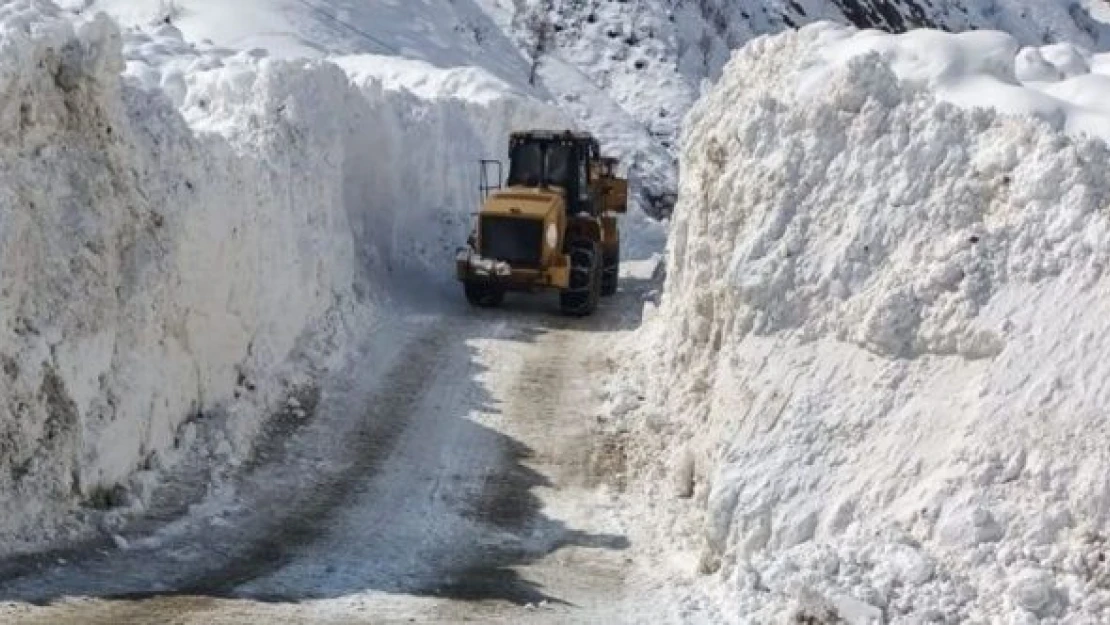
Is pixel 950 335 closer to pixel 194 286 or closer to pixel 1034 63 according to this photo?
pixel 1034 63

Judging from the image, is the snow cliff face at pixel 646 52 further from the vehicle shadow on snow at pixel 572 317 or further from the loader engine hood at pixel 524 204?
the loader engine hood at pixel 524 204

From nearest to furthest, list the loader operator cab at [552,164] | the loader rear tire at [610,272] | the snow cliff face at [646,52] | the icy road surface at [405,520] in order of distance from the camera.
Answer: the icy road surface at [405,520] < the loader operator cab at [552,164] < the loader rear tire at [610,272] < the snow cliff face at [646,52]

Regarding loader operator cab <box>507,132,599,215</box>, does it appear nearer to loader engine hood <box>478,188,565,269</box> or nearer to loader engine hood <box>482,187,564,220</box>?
loader engine hood <box>482,187,564,220</box>

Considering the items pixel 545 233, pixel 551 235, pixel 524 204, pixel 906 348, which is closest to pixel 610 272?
pixel 551 235

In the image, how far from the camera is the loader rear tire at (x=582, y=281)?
71.3ft

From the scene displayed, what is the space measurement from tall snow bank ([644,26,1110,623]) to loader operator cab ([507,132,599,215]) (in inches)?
369

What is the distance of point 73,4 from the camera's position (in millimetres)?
47531

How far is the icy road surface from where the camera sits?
1023 cm

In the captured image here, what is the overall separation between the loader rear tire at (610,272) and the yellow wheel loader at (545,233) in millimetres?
22

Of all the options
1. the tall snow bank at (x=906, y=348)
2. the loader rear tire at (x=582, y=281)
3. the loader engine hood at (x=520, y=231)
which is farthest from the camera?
the loader rear tire at (x=582, y=281)

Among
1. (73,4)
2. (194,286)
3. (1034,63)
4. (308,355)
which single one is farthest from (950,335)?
(73,4)

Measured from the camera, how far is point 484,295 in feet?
72.9

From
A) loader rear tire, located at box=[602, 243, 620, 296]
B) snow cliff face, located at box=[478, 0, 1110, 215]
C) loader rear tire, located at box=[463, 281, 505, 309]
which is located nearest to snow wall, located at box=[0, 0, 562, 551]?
loader rear tire, located at box=[463, 281, 505, 309]

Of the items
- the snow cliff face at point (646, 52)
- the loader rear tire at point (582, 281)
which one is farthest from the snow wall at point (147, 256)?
the snow cliff face at point (646, 52)
